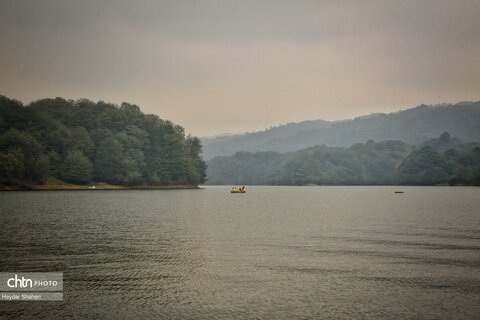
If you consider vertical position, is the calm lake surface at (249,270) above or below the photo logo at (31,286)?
below

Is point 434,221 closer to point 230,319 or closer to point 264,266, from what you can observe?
point 264,266

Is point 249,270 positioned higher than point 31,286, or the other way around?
point 31,286

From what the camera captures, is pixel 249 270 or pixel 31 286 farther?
pixel 249 270

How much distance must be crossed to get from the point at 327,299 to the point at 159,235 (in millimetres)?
39062

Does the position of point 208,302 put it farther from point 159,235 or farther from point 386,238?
point 386,238

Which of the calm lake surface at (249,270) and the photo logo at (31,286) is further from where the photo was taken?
the photo logo at (31,286)

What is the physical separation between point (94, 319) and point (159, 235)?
38872 millimetres

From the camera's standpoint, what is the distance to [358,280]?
119ft

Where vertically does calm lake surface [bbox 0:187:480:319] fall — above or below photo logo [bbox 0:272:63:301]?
below

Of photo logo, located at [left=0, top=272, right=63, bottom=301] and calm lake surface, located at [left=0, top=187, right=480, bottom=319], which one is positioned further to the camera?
photo logo, located at [left=0, top=272, right=63, bottom=301]

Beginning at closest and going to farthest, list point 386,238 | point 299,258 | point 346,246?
1. point 299,258
2. point 346,246
3. point 386,238

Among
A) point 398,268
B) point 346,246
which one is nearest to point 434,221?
point 346,246

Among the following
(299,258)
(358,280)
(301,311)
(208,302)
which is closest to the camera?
(301,311)

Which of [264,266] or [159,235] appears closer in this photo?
[264,266]
